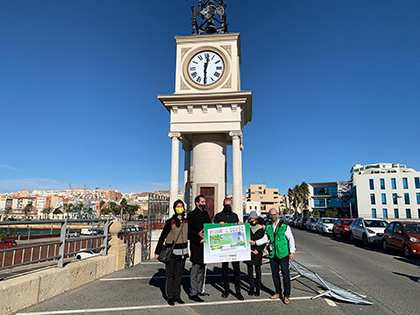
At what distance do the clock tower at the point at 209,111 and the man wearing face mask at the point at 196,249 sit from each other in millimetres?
7561

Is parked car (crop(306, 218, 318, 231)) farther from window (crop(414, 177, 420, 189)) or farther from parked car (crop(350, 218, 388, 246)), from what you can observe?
window (crop(414, 177, 420, 189))

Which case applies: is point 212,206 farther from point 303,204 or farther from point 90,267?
point 303,204

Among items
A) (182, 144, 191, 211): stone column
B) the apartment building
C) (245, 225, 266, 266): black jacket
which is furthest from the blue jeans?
the apartment building

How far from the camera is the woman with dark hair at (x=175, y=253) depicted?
17.4ft

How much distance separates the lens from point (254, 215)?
6.16 meters

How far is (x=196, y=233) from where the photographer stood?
5.59 meters

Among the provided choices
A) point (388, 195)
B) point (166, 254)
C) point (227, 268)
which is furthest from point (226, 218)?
point (388, 195)

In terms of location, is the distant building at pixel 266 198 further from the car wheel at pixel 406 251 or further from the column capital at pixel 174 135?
the column capital at pixel 174 135

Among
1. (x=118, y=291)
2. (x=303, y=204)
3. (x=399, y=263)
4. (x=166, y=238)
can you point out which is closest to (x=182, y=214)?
(x=166, y=238)

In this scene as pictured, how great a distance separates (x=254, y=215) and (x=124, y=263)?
487 cm

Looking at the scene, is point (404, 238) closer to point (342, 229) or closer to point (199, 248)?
point (342, 229)

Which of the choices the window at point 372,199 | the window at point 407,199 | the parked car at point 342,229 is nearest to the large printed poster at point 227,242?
the parked car at point 342,229

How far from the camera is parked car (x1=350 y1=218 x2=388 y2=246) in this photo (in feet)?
53.4

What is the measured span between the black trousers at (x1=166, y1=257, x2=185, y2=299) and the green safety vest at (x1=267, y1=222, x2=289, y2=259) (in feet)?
6.04
